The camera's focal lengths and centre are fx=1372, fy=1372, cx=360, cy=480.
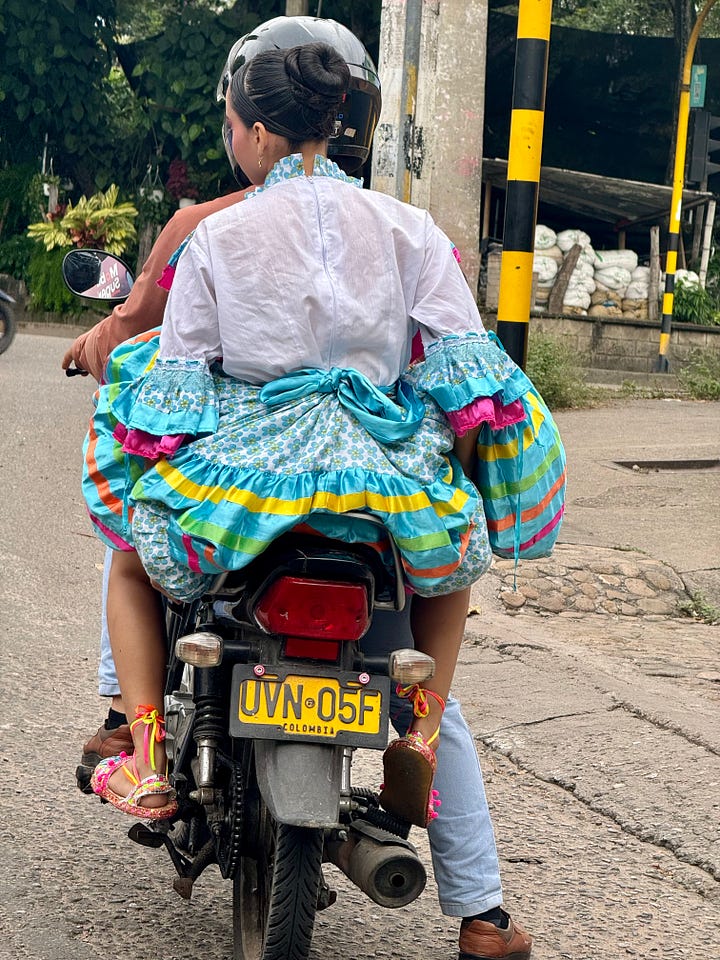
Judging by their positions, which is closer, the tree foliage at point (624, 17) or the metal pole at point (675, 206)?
the metal pole at point (675, 206)

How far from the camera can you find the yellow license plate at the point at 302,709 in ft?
7.62

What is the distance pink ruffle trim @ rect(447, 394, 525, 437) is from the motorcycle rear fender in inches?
24.2

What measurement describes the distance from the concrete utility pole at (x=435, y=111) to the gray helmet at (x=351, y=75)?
5.65m

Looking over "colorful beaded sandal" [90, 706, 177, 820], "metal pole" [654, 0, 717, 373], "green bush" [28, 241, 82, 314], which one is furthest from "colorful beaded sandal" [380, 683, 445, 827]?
"green bush" [28, 241, 82, 314]

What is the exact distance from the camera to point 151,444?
94.8 inches

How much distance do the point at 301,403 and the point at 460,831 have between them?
98cm

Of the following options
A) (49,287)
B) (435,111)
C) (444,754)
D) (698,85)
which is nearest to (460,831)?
(444,754)

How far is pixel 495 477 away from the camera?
2594 millimetres

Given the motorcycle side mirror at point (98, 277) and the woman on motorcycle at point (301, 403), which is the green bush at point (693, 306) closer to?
the motorcycle side mirror at point (98, 277)

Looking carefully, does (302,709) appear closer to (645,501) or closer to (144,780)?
(144,780)

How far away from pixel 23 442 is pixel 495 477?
23.7 ft

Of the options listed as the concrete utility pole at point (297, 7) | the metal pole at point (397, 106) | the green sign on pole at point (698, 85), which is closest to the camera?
the metal pole at point (397, 106)

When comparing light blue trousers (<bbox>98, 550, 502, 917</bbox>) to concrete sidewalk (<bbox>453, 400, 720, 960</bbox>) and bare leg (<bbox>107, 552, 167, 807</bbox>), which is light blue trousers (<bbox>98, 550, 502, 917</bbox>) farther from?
bare leg (<bbox>107, 552, 167, 807</bbox>)

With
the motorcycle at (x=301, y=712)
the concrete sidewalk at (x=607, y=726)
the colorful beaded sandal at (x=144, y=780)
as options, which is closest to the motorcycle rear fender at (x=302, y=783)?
the motorcycle at (x=301, y=712)
